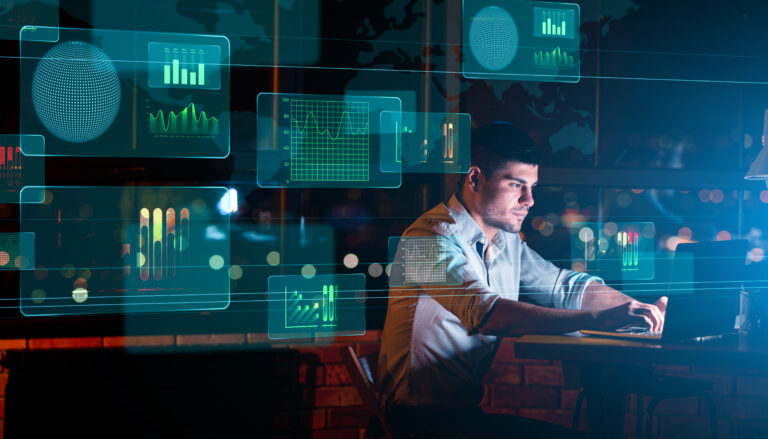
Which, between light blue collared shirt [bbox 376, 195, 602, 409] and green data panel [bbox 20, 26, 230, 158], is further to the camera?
light blue collared shirt [bbox 376, 195, 602, 409]

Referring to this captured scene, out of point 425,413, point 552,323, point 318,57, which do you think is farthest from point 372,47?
point 425,413

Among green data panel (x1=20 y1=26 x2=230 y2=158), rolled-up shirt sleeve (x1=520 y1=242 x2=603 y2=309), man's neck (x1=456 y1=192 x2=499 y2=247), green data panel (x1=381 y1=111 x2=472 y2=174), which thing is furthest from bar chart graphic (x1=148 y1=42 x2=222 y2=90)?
rolled-up shirt sleeve (x1=520 y1=242 x2=603 y2=309)

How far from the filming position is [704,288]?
1.91 m

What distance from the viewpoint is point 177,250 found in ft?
5.45

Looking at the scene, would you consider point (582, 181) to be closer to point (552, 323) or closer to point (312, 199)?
point (552, 323)

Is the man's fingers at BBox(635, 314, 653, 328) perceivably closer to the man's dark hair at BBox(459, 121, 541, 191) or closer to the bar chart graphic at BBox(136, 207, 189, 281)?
the man's dark hair at BBox(459, 121, 541, 191)

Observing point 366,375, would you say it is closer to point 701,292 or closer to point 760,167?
point 701,292

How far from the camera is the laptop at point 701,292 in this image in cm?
187

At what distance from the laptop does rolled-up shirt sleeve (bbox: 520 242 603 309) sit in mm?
123

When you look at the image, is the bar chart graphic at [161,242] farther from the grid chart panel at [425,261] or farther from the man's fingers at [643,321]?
the man's fingers at [643,321]

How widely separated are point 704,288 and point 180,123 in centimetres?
176

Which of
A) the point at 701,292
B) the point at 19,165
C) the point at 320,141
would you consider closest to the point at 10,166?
the point at 19,165

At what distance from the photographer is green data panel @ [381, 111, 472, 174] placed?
69.1 inches

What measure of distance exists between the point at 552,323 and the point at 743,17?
4.13ft
